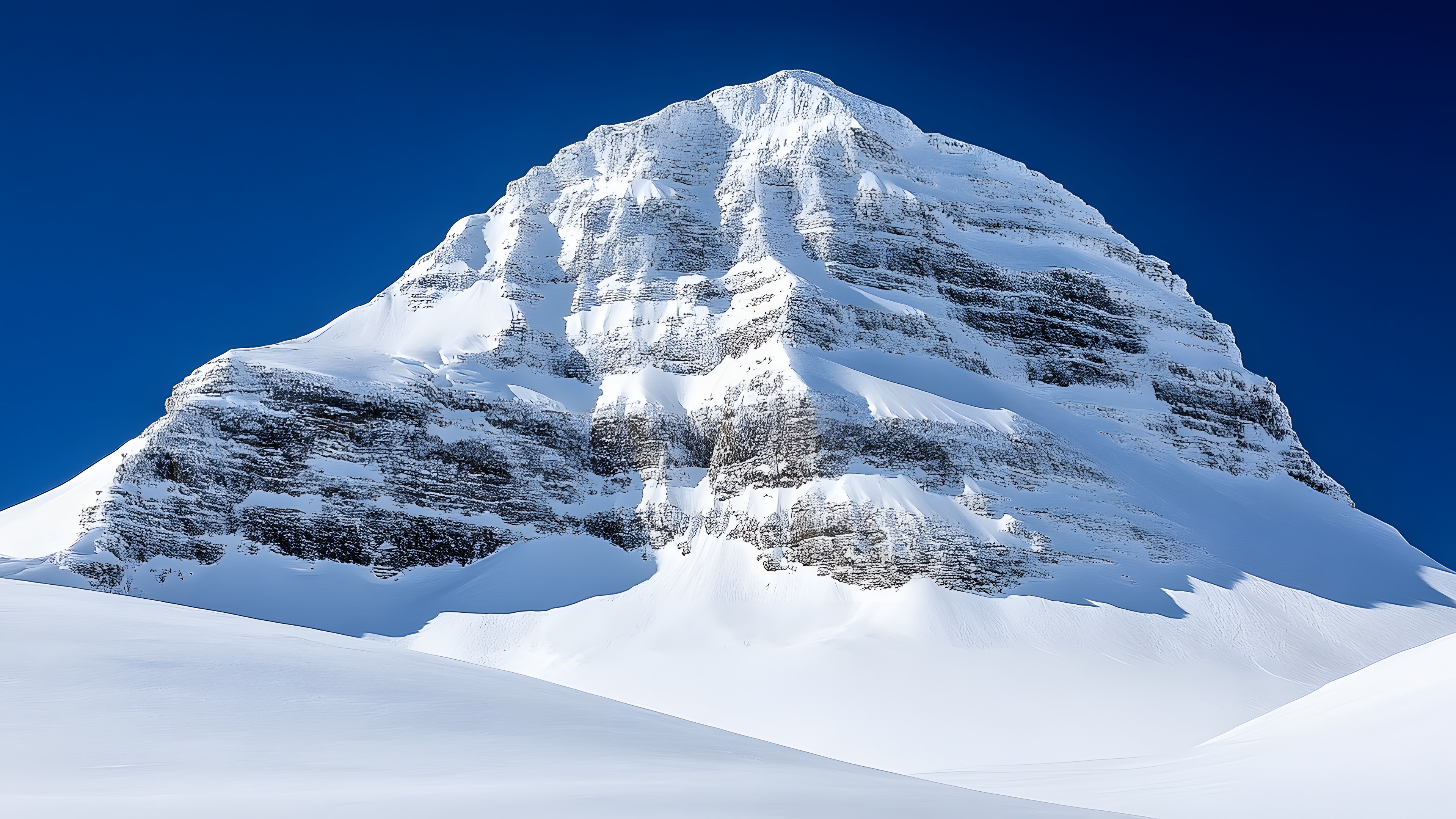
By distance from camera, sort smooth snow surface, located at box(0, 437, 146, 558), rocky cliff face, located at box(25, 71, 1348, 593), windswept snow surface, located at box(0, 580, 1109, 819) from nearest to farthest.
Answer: windswept snow surface, located at box(0, 580, 1109, 819) → smooth snow surface, located at box(0, 437, 146, 558) → rocky cliff face, located at box(25, 71, 1348, 593)

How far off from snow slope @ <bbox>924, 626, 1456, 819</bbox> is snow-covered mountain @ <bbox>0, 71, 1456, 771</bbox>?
21.2 m

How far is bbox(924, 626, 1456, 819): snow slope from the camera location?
9758mm

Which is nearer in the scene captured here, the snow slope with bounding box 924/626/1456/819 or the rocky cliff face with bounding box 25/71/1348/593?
the snow slope with bounding box 924/626/1456/819

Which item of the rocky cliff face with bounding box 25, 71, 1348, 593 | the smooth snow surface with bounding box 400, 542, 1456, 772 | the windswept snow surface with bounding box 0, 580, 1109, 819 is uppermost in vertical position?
the rocky cliff face with bounding box 25, 71, 1348, 593

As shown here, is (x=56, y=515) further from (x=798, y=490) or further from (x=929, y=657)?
(x=929, y=657)

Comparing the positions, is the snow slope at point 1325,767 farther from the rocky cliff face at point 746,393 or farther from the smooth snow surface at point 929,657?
the rocky cliff face at point 746,393

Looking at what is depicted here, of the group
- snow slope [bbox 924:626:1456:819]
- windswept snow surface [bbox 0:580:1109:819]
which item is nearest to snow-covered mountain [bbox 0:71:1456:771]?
snow slope [bbox 924:626:1456:819]

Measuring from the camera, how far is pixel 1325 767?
10984 mm

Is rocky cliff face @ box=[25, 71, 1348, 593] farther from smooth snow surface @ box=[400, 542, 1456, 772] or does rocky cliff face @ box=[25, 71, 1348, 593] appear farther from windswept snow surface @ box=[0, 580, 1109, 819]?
windswept snow surface @ box=[0, 580, 1109, 819]

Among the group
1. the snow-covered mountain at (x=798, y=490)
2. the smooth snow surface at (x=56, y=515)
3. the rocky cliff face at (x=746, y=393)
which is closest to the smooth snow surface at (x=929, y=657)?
the snow-covered mountain at (x=798, y=490)

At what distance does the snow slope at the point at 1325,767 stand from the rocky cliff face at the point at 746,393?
33.3m

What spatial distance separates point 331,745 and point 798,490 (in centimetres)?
4705

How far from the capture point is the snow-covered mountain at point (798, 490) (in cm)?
4231

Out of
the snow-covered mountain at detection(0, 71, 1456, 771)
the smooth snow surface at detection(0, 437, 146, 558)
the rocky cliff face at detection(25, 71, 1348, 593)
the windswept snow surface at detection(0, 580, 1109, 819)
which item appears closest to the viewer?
the windswept snow surface at detection(0, 580, 1109, 819)
